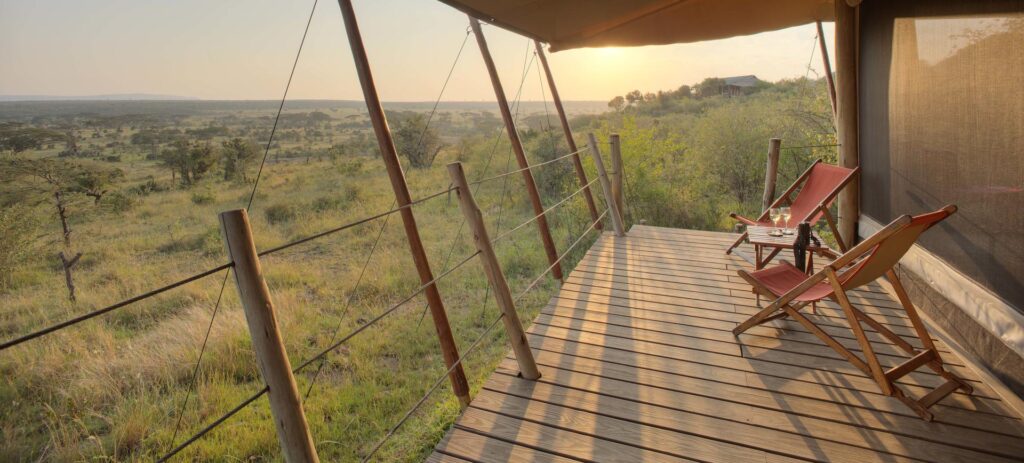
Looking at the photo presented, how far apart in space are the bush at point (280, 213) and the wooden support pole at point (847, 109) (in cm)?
1187

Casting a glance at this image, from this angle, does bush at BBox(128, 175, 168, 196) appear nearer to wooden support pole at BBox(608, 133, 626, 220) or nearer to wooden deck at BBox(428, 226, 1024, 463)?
wooden support pole at BBox(608, 133, 626, 220)

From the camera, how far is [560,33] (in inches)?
129

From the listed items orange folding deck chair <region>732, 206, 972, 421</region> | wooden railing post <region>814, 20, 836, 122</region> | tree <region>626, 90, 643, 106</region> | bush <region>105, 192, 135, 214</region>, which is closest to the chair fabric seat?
orange folding deck chair <region>732, 206, 972, 421</region>

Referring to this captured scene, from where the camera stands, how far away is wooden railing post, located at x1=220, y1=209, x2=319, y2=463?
3.55 ft

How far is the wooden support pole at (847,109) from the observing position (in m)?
3.51

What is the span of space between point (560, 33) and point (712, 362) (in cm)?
240

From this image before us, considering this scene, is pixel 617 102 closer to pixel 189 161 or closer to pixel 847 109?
pixel 189 161

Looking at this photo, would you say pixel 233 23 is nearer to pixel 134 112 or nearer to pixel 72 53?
pixel 72 53

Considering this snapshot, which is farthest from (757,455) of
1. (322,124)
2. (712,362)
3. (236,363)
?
(322,124)

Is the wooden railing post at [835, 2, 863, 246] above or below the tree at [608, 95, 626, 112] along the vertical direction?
below

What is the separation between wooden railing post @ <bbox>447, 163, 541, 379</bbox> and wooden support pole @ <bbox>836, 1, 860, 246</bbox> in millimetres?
3097

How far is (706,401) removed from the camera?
74.9 inches

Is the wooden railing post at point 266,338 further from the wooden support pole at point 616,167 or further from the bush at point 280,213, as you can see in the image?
the bush at point 280,213

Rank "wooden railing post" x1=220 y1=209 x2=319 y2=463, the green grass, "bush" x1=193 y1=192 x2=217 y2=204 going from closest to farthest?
1. "wooden railing post" x1=220 y1=209 x2=319 y2=463
2. the green grass
3. "bush" x1=193 y1=192 x2=217 y2=204
